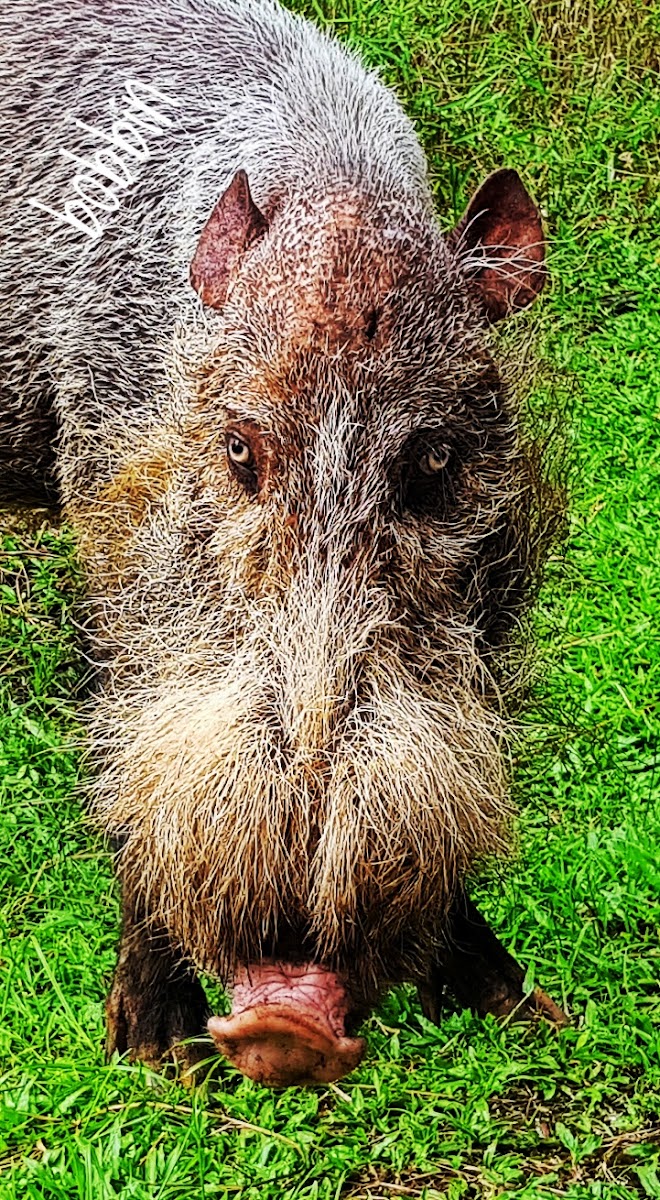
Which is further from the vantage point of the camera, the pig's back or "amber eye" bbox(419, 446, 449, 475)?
the pig's back

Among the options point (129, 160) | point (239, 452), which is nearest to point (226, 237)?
point (239, 452)

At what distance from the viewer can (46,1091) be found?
2025 mm

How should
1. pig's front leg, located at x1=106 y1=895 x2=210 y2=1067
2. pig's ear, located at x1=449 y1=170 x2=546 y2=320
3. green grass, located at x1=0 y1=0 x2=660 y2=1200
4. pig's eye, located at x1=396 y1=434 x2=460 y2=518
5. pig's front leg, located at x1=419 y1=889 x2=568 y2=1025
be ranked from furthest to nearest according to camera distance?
pig's front leg, located at x1=419 y1=889 x2=568 y2=1025, pig's front leg, located at x1=106 y1=895 x2=210 y2=1067, green grass, located at x1=0 y1=0 x2=660 y2=1200, pig's ear, located at x1=449 y1=170 x2=546 y2=320, pig's eye, located at x1=396 y1=434 x2=460 y2=518

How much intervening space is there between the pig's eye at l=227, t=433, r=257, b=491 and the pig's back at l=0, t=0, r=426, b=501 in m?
0.28

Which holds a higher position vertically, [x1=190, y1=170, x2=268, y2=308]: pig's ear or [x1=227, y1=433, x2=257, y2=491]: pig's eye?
[x1=190, y1=170, x2=268, y2=308]: pig's ear

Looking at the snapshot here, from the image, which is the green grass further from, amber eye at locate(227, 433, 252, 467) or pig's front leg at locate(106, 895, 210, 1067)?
A: amber eye at locate(227, 433, 252, 467)

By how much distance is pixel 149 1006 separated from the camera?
2088 millimetres

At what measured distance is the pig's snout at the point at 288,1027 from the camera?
1.54 m

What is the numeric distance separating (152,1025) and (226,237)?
96 centimetres

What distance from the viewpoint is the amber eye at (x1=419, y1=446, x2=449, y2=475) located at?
5.47 ft

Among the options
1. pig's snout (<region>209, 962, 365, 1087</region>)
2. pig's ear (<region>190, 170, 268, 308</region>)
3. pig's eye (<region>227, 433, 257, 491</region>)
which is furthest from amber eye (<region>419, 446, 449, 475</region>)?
pig's snout (<region>209, 962, 365, 1087</region>)

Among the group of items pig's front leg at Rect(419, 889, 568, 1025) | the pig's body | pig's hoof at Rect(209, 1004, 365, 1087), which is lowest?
pig's front leg at Rect(419, 889, 568, 1025)

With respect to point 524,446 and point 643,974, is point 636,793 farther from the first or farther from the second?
point 524,446

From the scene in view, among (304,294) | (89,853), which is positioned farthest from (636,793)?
(304,294)
